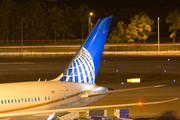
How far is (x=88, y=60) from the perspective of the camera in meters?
17.6

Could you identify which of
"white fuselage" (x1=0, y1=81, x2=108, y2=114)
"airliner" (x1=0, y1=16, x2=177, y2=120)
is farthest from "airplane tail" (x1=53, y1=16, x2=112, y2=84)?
"white fuselage" (x1=0, y1=81, x2=108, y2=114)

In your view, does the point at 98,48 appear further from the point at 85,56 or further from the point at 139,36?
the point at 139,36

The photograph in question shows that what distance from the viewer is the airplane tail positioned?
1741 cm

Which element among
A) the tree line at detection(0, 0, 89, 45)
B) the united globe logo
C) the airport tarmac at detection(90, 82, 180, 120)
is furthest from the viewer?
the tree line at detection(0, 0, 89, 45)

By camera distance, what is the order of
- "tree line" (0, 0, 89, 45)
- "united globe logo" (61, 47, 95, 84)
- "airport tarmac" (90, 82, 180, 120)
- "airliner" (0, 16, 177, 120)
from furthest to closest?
"tree line" (0, 0, 89, 45), "airport tarmac" (90, 82, 180, 120), "united globe logo" (61, 47, 95, 84), "airliner" (0, 16, 177, 120)

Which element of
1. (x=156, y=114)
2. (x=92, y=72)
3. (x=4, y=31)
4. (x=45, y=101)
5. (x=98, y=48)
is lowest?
(x=156, y=114)

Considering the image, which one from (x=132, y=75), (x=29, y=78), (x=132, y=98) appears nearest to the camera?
(x=132, y=98)

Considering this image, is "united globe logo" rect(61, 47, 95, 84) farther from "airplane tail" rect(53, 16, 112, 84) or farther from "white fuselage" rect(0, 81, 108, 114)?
"white fuselage" rect(0, 81, 108, 114)

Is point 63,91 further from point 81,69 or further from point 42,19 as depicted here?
point 42,19

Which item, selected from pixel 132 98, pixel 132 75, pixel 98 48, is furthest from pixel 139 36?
pixel 98 48

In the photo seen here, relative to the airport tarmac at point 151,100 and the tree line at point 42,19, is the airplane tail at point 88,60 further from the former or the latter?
the tree line at point 42,19

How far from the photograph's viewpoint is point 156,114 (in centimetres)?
2088

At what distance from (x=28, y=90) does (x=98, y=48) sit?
4953 mm

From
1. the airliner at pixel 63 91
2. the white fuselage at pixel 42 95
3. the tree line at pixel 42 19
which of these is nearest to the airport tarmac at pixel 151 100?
the airliner at pixel 63 91
